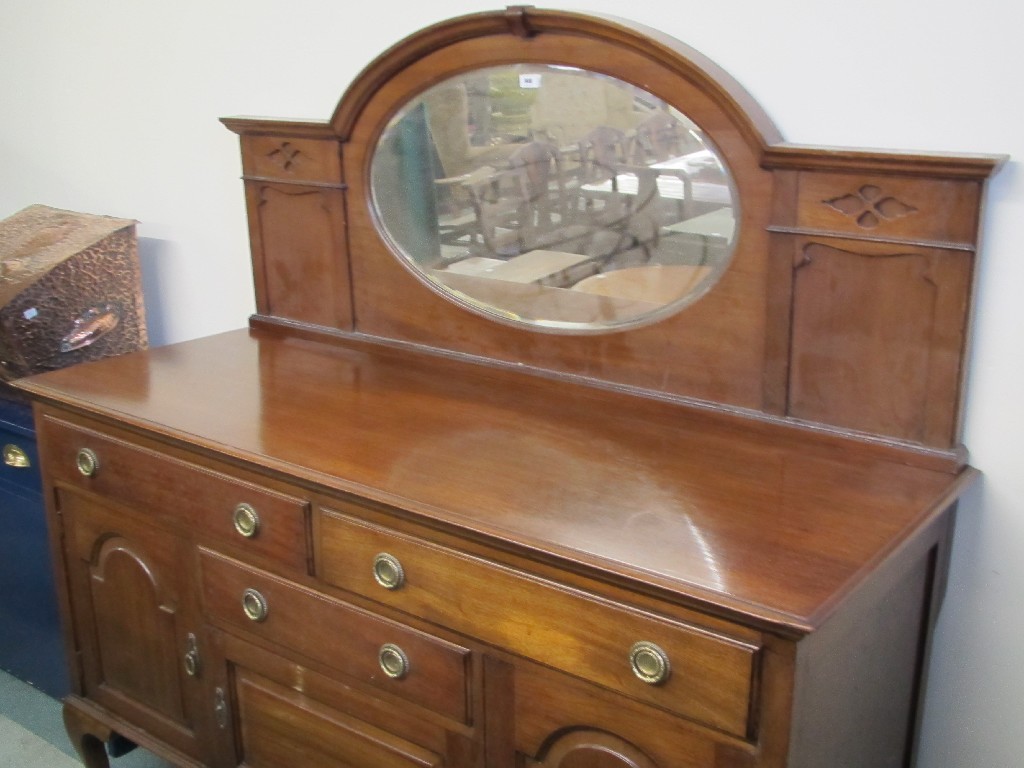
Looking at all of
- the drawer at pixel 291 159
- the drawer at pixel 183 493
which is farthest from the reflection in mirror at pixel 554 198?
the drawer at pixel 183 493

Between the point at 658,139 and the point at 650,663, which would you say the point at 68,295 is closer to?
the point at 658,139

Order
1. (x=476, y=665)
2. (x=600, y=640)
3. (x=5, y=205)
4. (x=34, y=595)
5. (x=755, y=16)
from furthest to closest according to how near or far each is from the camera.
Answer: (x=5, y=205) → (x=34, y=595) → (x=755, y=16) → (x=476, y=665) → (x=600, y=640)

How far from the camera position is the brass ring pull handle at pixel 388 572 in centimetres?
143

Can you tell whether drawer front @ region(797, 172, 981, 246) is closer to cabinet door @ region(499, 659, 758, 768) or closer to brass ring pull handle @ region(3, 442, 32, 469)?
cabinet door @ region(499, 659, 758, 768)

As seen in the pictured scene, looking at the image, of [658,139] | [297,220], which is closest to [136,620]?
[297,220]

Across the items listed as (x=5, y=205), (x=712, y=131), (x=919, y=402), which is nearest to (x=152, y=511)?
(x=712, y=131)

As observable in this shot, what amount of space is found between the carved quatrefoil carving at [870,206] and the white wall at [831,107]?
0.26ft

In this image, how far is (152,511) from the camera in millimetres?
1772

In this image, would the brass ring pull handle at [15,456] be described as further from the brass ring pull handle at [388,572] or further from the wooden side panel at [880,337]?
the wooden side panel at [880,337]

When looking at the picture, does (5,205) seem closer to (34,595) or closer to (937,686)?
(34,595)

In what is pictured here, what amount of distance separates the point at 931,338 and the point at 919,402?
0.09m

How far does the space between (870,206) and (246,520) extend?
99cm

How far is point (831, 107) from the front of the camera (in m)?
1.47

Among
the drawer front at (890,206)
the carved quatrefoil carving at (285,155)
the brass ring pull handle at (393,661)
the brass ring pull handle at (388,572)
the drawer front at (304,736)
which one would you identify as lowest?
the drawer front at (304,736)
